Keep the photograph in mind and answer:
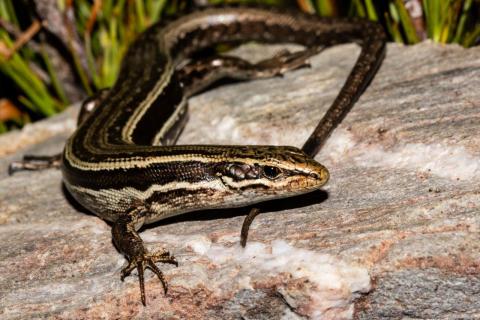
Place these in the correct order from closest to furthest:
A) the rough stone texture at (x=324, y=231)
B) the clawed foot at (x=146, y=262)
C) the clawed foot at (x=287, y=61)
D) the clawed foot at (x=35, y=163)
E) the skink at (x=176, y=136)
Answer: the rough stone texture at (x=324, y=231)
the clawed foot at (x=146, y=262)
the skink at (x=176, y=136)
the clawed foot at (x=35, y=163)
the clawed foot at (x=287, y=61)

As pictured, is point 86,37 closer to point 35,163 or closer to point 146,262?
point 35,163

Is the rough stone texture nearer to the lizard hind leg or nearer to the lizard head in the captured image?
the lizard hind leg

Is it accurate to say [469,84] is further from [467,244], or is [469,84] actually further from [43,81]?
[43,81]

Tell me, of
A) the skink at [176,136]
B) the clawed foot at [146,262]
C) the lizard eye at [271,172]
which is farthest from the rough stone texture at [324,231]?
the lizard eye at [271,172]

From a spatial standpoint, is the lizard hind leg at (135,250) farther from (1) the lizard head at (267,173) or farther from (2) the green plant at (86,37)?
(2) the green plant at (86,37)

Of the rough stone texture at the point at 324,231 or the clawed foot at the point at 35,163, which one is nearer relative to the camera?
the rough stone texture at the point at 324,231

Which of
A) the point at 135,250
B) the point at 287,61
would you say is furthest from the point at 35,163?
the point at 287,61

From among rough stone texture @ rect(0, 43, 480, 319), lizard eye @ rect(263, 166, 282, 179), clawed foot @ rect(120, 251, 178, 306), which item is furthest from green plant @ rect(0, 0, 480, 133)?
clawed foot @ rect(120, 251, 178, 306)
